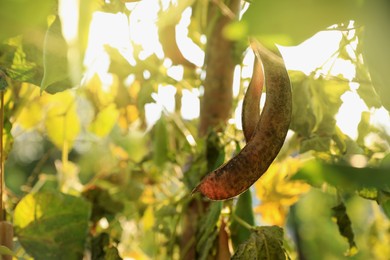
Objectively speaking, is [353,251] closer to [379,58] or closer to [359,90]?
[359,90]

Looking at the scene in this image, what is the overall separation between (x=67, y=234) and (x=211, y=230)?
0.14 metres

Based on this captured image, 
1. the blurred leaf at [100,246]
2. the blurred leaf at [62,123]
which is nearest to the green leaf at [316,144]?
the blurred leaf at [100,246]

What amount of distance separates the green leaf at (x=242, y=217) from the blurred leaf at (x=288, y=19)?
17.8 inches

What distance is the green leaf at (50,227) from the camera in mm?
620

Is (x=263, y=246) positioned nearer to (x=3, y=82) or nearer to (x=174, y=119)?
(x=3, y=82)

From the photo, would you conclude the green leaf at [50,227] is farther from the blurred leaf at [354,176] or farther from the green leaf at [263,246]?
the blurred leaf at [354,176]

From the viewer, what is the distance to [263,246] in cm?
54

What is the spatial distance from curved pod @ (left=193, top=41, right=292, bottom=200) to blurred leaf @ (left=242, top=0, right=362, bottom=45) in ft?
0.54

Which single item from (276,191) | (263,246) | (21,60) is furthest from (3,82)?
(276,191)

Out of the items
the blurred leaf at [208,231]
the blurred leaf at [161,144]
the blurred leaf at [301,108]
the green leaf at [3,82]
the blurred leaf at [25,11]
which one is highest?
the blurred leaf at [25,11]

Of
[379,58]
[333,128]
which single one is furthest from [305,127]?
[379,58]

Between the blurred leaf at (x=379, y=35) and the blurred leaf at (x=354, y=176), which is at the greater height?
the blurred leaf at (x=379, y=35)

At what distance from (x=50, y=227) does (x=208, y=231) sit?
152mm

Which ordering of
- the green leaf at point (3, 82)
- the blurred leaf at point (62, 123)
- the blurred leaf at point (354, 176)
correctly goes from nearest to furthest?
the blurred leaf at point (354, 176) < the green leaf at point (3, 82) < the blurred leaf at point (62, 123)
